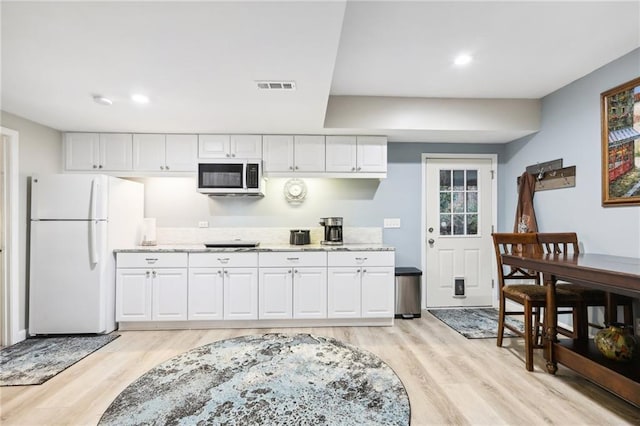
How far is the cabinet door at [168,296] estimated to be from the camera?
3477mm

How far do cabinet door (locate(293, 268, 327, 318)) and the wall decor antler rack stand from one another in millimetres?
2629

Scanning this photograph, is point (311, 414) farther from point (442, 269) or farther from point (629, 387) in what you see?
point (442, 269)

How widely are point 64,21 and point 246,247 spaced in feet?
8.02

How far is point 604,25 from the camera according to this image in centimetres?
226

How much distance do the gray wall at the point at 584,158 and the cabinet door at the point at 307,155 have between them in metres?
2.51

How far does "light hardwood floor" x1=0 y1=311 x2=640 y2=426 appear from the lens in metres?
1.96

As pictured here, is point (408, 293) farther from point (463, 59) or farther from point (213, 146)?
point (213, 146)

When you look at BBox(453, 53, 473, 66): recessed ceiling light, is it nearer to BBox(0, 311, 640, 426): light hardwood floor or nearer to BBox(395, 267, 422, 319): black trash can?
BBox(395, 267, 422, 319): black trash can

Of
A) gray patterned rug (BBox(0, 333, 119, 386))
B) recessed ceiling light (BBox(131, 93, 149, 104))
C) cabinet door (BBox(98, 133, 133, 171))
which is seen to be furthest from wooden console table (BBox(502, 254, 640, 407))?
cabinet door (BBox(98, 133, 133, 171))

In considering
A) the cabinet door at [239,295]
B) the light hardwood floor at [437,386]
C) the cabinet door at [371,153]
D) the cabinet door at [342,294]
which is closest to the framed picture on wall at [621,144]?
the light hardwood floor at [437,386]

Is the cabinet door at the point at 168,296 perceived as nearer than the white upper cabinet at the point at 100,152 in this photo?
Yes

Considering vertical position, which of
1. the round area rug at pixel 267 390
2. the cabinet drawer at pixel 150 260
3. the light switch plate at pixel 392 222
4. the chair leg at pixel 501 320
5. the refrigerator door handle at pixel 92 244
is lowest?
the chair leg at pixel 501 320

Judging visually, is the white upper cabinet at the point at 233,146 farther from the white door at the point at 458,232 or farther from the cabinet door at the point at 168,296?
the white door at the point at 458,232

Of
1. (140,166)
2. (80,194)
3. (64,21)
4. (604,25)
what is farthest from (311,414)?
(140,166)
